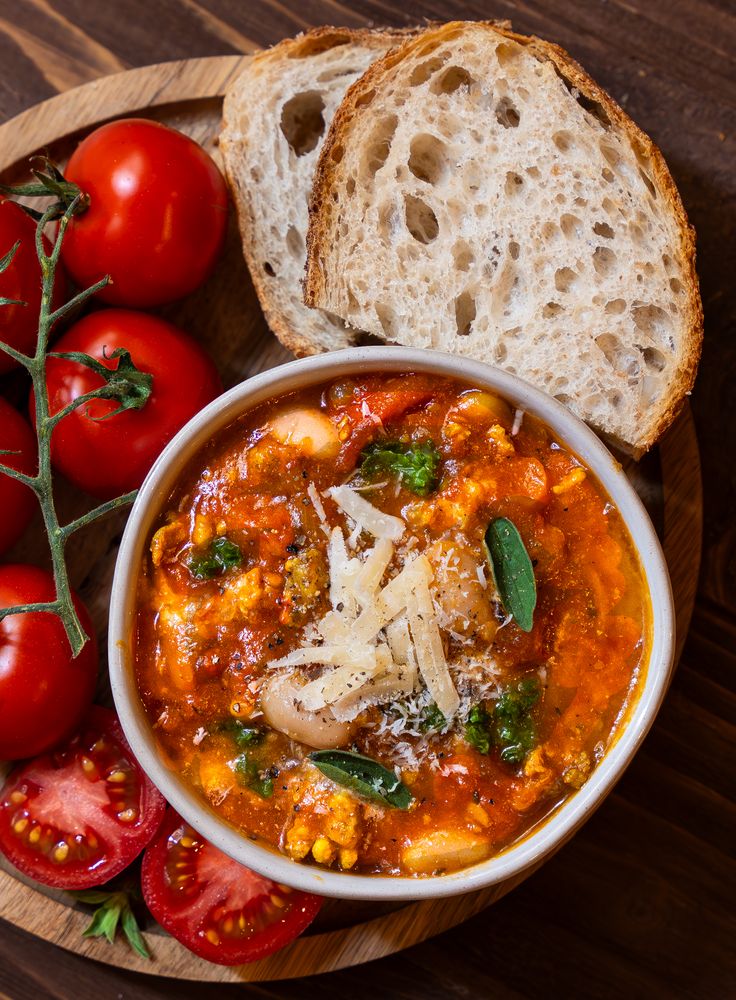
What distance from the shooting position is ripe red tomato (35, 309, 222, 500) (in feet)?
8.68

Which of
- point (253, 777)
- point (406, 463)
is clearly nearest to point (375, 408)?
point (406, 463)

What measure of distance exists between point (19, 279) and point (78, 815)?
1.52 meters

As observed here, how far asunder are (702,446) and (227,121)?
5.70ft

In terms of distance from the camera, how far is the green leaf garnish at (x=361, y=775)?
229 centimetres

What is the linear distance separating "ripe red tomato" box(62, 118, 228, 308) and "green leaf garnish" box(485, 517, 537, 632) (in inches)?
47.1

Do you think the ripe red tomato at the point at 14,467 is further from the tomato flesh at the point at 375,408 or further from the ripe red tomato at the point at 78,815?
the tomato flesh at the point at 375,408

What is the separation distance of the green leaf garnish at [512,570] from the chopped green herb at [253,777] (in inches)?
28.4

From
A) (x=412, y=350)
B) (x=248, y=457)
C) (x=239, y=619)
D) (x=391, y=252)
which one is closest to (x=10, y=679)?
(x=239, y=619)

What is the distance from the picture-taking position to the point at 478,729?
7.60ft

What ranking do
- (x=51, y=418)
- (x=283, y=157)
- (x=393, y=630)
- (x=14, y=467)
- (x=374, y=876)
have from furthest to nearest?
(x=283, y=157), (x=14, y=467), (x=51, y=418), (x=374, y=876), (x=393, y=630)

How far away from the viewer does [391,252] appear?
2773mm

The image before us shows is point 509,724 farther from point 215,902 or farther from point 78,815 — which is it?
point 78,815

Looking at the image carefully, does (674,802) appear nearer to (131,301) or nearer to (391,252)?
(391,252)

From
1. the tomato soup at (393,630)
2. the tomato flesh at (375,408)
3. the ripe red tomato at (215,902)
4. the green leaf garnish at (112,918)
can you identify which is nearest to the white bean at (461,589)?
the tomato soup at (393,630)
